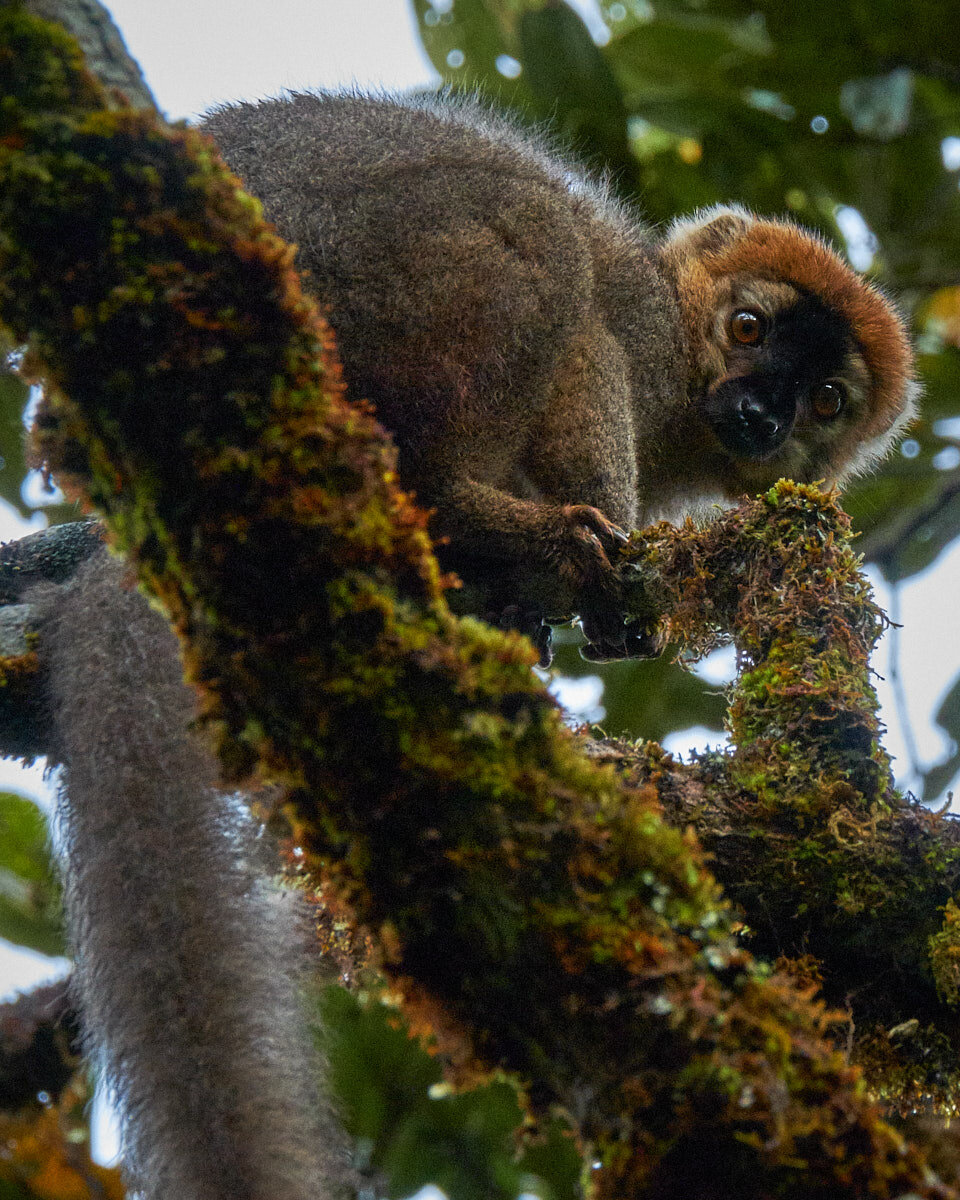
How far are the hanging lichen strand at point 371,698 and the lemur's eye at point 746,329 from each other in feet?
13.7

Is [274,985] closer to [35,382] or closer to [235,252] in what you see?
[35,382]

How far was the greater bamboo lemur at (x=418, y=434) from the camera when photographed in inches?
122

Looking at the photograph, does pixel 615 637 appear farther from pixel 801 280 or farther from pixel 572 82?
pixel 572 82

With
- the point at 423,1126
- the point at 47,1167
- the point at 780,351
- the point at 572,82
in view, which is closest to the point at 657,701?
the point at 780,351

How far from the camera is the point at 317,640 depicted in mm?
1963

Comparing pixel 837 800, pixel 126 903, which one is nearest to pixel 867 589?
pixel 837 800

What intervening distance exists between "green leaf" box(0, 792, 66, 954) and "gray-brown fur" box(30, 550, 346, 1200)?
6.02ft

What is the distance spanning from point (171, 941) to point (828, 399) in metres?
4.55

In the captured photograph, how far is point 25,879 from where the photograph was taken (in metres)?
5.75

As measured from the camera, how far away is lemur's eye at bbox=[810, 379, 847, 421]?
600 cm

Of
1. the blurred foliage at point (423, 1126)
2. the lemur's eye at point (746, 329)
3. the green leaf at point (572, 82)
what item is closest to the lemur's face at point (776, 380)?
the lemur's eye at point (746, 329)

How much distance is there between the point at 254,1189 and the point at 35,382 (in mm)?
2033

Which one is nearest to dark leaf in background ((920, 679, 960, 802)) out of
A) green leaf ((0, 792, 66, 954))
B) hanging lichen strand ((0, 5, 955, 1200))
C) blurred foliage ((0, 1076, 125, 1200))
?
hanging lichen strand ((0, 5, 955, 1200))

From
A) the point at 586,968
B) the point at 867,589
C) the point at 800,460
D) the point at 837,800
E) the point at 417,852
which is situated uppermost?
the point at 800,460
